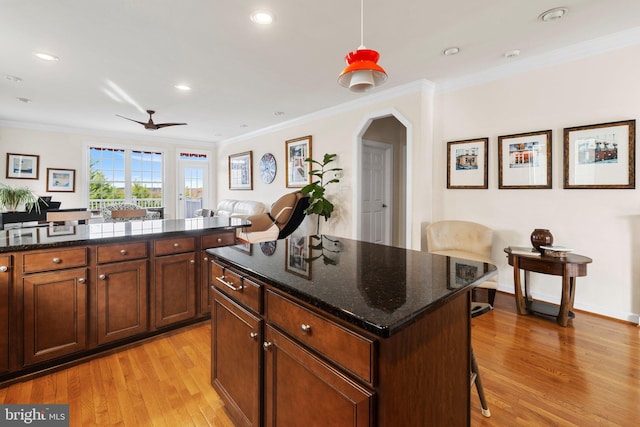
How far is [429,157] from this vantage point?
387 cm

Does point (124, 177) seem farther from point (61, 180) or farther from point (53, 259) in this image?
point (53, 259)

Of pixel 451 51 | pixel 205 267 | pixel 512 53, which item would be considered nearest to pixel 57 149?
pixel 205 267

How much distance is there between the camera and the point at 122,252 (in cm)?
220

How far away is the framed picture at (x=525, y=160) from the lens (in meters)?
3.14

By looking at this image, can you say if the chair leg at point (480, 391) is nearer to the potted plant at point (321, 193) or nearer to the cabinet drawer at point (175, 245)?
the cabinet drawer at point (175, 245)

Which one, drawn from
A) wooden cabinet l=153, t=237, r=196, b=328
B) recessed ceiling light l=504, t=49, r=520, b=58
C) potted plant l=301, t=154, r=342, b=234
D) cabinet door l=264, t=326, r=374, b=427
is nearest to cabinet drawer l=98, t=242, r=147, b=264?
wooden cabinet l=153, t=237, r=196, b=328

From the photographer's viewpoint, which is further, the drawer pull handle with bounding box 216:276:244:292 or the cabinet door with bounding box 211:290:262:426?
the drawer pull handle with bounding box 216:276:244:292

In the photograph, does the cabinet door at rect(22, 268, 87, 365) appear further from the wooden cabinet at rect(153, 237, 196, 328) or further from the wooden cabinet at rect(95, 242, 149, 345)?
the wooden cabinet at rect(153, 237, 196, 328)

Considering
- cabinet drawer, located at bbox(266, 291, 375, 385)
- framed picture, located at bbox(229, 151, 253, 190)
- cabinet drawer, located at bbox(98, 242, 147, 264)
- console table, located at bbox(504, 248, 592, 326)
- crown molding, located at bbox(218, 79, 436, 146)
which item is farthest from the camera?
framed picture, located at bbox(229, 151, 253, 190)

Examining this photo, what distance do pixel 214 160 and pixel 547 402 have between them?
8.53m

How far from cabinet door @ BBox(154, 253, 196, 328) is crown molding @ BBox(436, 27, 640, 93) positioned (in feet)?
12.0

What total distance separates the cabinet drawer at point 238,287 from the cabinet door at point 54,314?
1.15 metres

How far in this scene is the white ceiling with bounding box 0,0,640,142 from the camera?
2.32 m

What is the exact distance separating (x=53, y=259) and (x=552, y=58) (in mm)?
4648
